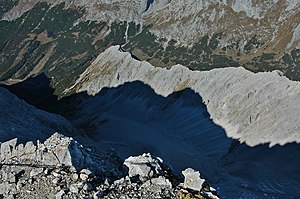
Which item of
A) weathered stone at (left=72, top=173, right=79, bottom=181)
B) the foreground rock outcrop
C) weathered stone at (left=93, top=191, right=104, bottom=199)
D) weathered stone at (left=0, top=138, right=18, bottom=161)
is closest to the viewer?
weathered stone at (left=93, top=191, right=104, bottom=199)

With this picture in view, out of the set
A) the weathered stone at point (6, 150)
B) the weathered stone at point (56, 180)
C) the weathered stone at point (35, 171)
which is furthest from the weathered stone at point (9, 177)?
the weathered stone at point (6, 150)

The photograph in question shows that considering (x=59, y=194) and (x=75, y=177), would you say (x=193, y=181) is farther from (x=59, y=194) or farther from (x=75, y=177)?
(x=59, y=194)

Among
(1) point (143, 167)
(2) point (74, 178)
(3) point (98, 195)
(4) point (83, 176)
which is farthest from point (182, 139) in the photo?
(3) point (98, 195)

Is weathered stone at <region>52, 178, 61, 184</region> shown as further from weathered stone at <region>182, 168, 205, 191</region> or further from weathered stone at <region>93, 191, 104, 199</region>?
weathered stone at <region>182, 168, 205, 191</region>

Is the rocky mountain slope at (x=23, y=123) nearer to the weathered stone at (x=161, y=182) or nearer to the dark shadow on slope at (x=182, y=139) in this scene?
the dark shadow on slope at (x=182, y=139)

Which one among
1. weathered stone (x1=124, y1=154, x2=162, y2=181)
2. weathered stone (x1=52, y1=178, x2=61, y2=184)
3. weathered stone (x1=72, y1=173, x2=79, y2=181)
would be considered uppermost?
weathered stone (x1=124, y1=154, x2=162, y2=181)

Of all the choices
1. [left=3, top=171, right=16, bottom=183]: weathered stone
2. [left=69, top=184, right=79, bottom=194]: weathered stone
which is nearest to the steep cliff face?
[left=69, top=184, right=79, bottom=194]: weathered stone

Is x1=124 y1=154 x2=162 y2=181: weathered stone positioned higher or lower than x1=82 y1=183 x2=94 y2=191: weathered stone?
higher
